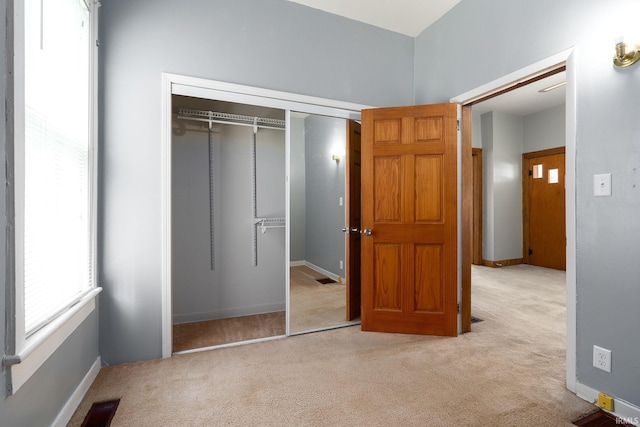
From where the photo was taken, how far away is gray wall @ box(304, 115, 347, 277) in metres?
3.72

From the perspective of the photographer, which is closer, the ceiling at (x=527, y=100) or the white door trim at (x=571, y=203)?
the white door trim at (x=571, y=203)

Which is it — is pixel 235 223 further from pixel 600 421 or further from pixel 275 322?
pixel 600 421

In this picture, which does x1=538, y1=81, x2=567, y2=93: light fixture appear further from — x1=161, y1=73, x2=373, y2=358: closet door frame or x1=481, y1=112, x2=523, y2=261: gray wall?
x1=161, y1=73, x2=373, y2=358: closet door frame

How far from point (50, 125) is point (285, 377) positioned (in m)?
1.92

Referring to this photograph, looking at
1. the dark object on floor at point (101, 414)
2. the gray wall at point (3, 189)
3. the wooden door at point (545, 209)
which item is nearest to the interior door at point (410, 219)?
the dark object on floor at point (101, 414)

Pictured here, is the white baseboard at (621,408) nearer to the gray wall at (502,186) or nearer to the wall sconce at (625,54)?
the wall sconce at (625,54)

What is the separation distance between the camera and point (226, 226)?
3.29 m

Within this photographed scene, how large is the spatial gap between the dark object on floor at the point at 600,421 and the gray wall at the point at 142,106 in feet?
8.70

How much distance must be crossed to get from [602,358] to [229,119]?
11.2ft

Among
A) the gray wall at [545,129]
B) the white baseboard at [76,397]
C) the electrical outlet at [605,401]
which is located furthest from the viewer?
the gray wall at [545,129]

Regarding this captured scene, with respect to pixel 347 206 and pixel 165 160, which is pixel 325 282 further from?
pixel 165 160

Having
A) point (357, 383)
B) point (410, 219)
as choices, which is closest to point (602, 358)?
point (357, 383)

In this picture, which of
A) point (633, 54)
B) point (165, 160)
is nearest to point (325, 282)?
point (165, 160)

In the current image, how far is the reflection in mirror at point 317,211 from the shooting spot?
12.1 feet
